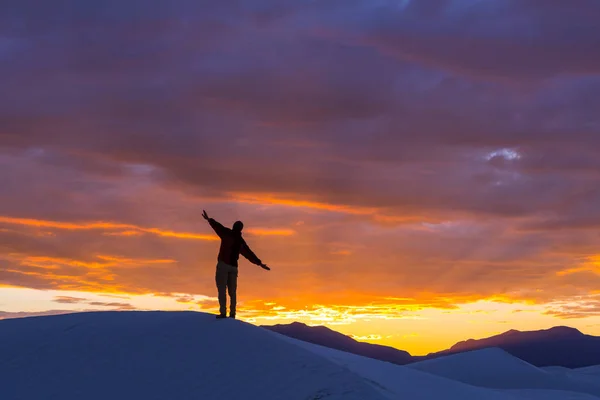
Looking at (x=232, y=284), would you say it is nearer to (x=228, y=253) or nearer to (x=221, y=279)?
(x=221, y=279)

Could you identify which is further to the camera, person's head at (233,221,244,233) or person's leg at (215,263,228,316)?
person's head at (233,221,244,233)

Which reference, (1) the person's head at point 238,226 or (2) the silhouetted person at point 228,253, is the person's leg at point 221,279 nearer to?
(2) the silhouetted person at point 228,253

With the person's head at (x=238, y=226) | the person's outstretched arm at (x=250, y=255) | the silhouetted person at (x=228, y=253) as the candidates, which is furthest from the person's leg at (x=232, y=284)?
the person's head at (x=238, y=226)

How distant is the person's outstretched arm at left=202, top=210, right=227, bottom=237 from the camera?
703 inches

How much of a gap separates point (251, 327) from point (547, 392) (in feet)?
52.0

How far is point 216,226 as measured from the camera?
58.9 ft

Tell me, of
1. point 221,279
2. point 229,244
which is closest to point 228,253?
point 229,244

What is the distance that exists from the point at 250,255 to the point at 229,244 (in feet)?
2.59

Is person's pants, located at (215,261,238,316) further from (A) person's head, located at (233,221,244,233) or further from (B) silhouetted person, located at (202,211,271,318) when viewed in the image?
(A) person's head, located at (233,221,244,233)

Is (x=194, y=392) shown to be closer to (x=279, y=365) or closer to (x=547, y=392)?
(x=279, y=365)

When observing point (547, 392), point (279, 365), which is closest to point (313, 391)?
point (279, 365)

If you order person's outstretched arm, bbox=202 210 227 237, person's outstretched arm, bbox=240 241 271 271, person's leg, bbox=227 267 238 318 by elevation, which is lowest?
person's leg, bbox=227 267 238 318

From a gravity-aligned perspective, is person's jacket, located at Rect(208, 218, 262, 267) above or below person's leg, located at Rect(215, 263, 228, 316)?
above

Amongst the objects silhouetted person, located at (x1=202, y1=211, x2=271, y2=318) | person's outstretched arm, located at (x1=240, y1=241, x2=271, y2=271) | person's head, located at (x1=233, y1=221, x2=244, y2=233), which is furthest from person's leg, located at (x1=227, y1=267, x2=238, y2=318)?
person's head, located at (x1=233, y1=221, x2=244, y2=233)
